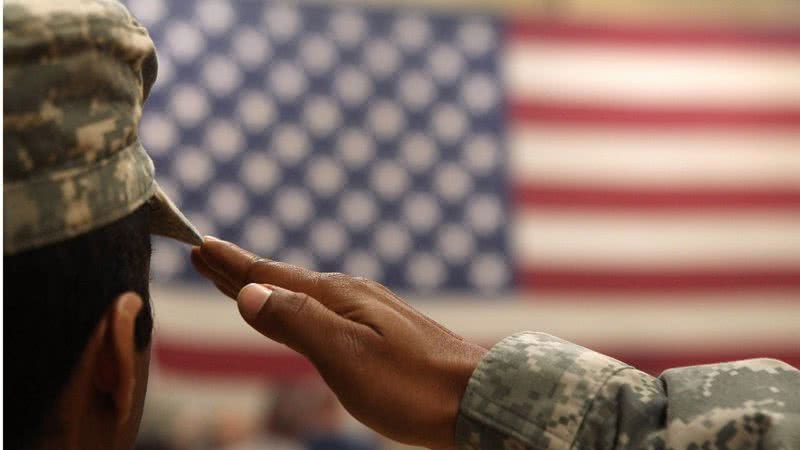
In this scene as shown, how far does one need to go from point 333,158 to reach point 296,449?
1217 mm

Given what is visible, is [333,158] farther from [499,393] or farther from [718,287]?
[499,393]

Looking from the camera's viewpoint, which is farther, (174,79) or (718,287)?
(718,287)

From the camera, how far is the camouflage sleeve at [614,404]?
1.94 feet

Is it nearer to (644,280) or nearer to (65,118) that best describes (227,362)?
(644,280)

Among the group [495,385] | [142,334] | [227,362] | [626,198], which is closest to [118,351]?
[142,334]

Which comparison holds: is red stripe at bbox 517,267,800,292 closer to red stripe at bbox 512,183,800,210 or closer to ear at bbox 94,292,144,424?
red stripe at bbox 512,183,800,210

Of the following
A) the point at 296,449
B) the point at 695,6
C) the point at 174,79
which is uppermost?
the point at 695,6

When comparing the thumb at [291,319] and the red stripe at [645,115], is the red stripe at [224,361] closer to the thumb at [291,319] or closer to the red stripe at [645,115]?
the red stripe at [645,115]

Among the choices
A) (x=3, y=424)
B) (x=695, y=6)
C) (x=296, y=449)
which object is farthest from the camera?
(x=695, y=6)

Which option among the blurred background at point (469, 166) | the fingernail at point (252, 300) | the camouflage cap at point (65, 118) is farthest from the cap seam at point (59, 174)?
the blurred background at point (469, 166)

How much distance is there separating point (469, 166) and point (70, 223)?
295 cm

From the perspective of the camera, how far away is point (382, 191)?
341 centimetres

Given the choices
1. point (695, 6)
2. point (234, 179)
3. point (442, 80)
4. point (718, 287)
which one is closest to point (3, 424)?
point (234, 179)

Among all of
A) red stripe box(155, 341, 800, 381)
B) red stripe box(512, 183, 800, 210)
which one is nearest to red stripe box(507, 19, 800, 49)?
red stripe box(512, 183, 800, 210)
